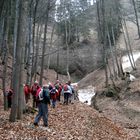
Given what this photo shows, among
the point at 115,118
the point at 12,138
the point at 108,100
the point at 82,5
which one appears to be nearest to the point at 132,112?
the point at 115,118

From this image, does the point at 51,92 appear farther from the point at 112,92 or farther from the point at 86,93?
the point at 86,93

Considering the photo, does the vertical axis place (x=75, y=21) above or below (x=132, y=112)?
above

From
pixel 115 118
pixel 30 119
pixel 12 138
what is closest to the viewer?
pixel 12 138

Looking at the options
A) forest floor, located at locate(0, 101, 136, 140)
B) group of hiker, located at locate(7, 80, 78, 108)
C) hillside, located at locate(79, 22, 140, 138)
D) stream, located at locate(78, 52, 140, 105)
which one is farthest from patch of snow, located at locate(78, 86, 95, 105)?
forest floor, located at locate(0, 101, 136, 140)

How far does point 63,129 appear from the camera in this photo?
12219 mm

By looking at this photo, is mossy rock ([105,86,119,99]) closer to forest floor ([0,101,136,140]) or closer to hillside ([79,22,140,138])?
hillside ([79,22,140,138])

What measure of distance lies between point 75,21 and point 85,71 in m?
10.3

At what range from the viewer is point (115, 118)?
1972 centimetres

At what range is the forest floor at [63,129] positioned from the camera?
33.8 ft

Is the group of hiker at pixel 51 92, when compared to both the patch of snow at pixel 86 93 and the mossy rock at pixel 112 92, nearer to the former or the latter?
the mossy rock at pixel 112 92

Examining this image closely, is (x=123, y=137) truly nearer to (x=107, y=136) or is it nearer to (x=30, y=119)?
(x=107, y=136)

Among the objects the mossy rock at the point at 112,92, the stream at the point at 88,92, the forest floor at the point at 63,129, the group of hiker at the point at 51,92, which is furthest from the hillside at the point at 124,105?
the group of hiker at the point at 51,92

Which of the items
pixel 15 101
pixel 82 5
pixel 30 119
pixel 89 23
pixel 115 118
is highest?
pixel 82 5

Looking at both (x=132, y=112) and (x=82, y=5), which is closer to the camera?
(x=132, y=112)
